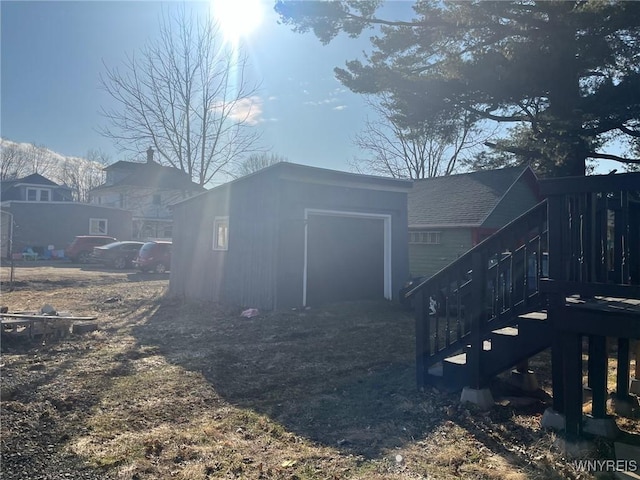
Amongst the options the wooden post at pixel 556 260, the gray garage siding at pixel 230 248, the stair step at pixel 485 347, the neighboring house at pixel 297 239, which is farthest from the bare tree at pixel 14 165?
the wooden post at pixel 556 260

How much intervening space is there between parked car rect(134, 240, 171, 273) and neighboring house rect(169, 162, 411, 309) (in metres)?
7.76

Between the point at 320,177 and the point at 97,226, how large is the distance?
1037 inches

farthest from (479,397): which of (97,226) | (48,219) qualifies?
(97,226)

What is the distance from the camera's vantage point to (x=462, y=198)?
1689 centimetres

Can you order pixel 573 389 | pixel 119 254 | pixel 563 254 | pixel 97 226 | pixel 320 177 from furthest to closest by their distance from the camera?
1. pixel 97 226
2. pixel 119 254
3. pixel 320 177
4. pixel 563 254
5. pixel 573 389

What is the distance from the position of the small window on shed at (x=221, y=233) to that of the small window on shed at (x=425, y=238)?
7.96 m

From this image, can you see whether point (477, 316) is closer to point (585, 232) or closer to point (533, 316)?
point (533, 316)

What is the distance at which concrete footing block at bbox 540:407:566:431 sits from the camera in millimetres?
3574

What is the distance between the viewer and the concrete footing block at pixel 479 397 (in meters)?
4.15

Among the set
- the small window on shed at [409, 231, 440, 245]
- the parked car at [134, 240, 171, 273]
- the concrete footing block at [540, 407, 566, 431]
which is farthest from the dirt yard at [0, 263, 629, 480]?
the parked car at [134, 240, 171, 273]

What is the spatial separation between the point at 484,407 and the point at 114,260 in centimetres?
2129

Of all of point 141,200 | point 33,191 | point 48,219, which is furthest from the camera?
point 141,200

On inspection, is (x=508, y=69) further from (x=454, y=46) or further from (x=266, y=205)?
(x=266, y=205)

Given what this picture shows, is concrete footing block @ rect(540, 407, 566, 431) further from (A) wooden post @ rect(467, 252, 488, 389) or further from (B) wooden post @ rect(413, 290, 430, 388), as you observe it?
(B) wooden post @ rect(413, 290, 430, 388)
